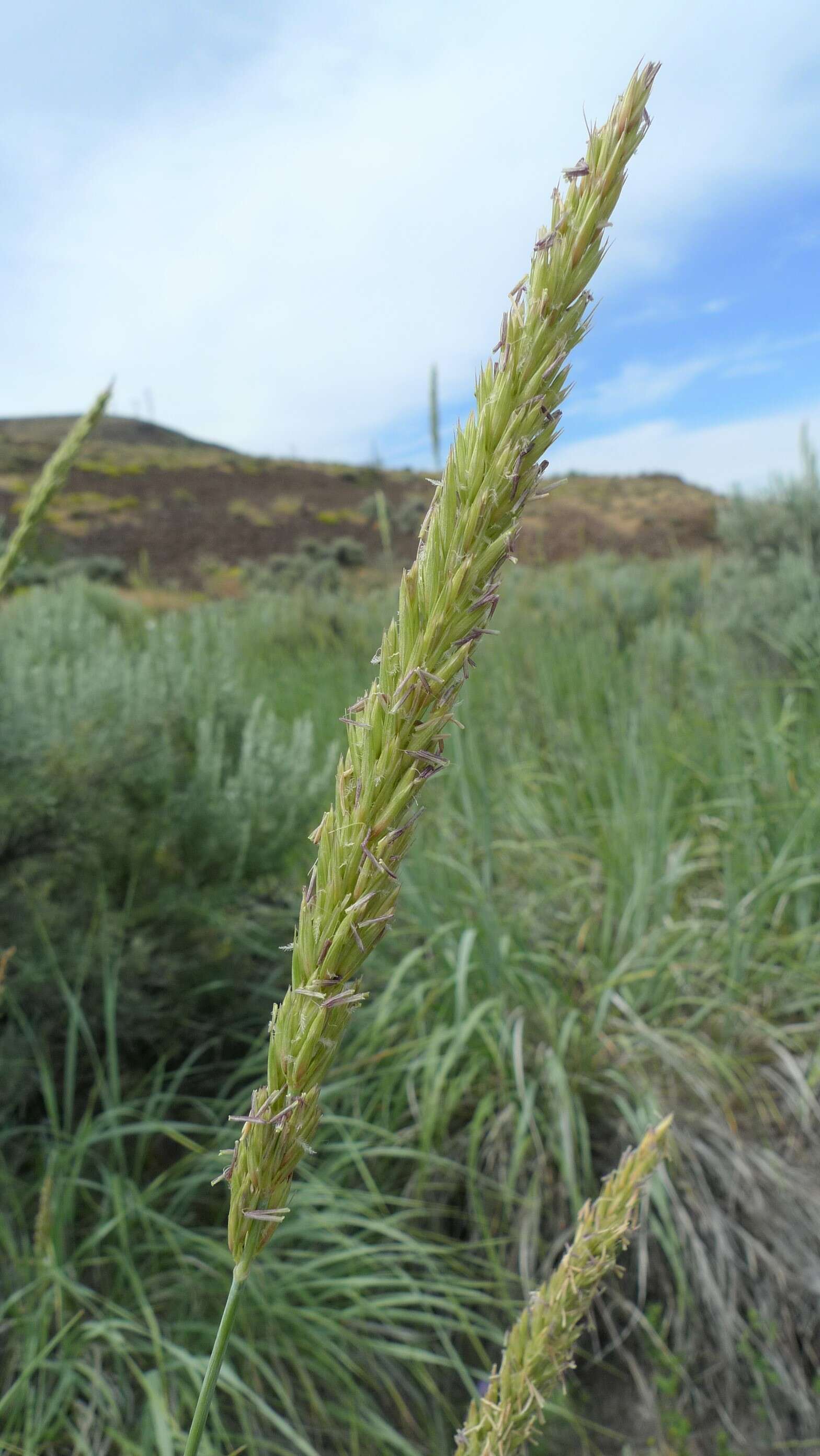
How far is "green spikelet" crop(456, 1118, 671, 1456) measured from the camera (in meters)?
0.65

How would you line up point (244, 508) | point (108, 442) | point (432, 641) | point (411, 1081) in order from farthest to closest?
point (108, 442) → point (244, 508) → point (411, 1081) → point (432, 641)

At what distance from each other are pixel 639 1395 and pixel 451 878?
1764 mm

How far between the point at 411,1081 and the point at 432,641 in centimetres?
292

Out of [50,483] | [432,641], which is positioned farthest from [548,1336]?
[50,483]

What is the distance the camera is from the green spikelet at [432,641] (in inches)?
17.9

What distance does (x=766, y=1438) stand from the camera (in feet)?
9.30

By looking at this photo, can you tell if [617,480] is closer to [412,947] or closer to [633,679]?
[633,679]

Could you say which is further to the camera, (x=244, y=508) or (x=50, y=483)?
(x=244, y=508)

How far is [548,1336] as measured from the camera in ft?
2.19

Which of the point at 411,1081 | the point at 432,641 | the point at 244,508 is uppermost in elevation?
the point at 432,641

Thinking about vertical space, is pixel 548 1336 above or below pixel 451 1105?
above

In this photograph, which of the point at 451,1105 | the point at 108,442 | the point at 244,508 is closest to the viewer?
the point at 451,1105

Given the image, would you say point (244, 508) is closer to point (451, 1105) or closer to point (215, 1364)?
point (451, 1105)

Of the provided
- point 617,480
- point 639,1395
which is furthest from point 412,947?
point 617,480
